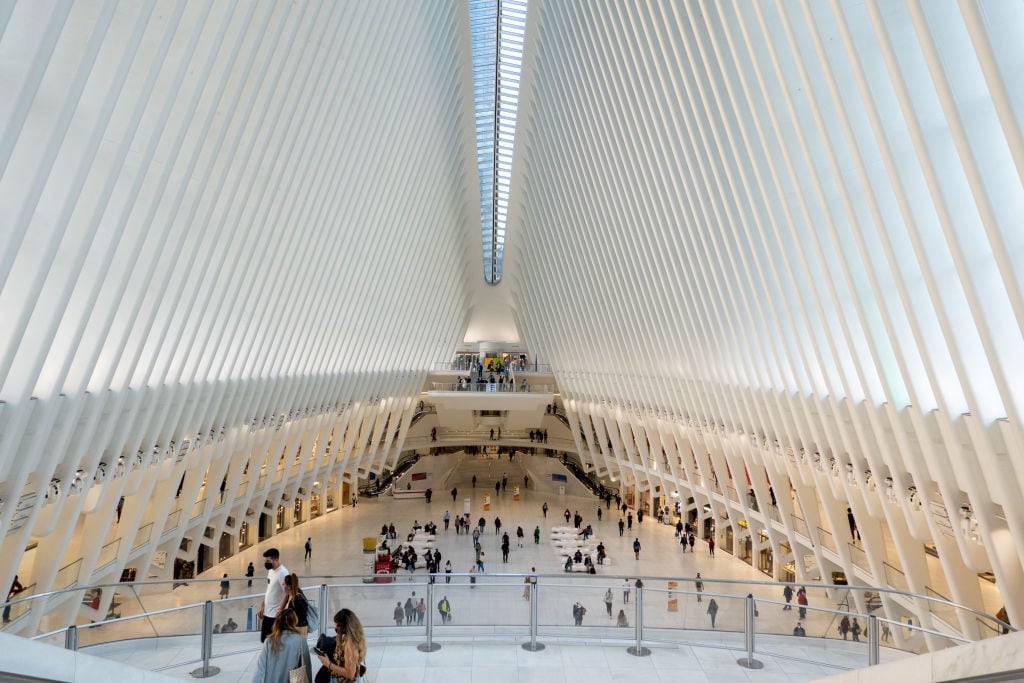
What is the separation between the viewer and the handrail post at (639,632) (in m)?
6.47

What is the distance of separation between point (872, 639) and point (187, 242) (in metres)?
11.8

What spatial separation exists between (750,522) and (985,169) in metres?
16.5

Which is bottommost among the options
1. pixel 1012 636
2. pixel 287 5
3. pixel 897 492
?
pixel 1012 636

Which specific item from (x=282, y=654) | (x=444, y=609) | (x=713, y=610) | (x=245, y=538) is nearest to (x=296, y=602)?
(x=282, y=654)

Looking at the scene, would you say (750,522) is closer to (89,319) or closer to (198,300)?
(198,300)

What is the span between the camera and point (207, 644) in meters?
6.07

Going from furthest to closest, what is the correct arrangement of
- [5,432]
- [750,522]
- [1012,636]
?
[750,522] < [5,432] < [1012,636]

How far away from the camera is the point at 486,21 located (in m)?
26.5

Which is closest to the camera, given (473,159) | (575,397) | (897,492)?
(897,492)

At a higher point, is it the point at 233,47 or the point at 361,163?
the point at 361,163

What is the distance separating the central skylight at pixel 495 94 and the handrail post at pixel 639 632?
917 inches

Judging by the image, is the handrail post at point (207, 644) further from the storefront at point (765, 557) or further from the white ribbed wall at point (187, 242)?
the storefront at point (765, 557)

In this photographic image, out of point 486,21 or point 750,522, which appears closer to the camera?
point 750,522

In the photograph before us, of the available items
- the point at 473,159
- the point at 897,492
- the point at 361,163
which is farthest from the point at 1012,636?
the point at 473,159
